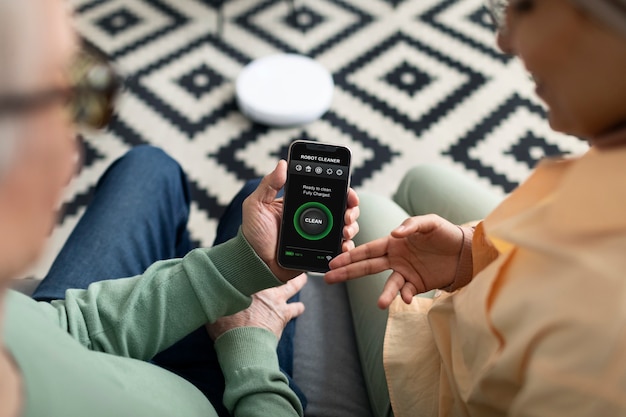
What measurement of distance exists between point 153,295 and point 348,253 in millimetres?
231

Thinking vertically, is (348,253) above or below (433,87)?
above

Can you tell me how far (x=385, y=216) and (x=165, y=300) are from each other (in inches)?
14.3

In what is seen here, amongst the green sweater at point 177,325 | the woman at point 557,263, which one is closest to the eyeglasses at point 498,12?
the woman at point 557,263

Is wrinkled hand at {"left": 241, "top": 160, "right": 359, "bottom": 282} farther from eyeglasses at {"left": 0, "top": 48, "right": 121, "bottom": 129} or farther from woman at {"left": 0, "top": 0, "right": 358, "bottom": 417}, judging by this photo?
eyeglasses at {"left": 0, "top": 48, "right": 121, "bottom": 129}

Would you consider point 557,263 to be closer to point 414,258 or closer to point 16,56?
point 414,258

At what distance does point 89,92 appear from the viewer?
36 cm

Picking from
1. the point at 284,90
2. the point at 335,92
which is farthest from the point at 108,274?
the point at 335,92

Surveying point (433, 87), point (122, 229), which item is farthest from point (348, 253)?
point (433, 87)

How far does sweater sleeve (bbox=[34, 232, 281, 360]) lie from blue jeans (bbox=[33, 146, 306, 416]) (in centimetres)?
8

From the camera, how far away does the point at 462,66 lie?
1.63 meters

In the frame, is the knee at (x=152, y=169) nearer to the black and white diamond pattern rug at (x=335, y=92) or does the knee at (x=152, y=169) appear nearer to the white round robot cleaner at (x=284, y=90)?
the black and white diamond pattern rug at (x=335, y=92)

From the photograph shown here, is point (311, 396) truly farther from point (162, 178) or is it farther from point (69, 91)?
point (69, 91)

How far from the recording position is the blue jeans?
2.38 ft

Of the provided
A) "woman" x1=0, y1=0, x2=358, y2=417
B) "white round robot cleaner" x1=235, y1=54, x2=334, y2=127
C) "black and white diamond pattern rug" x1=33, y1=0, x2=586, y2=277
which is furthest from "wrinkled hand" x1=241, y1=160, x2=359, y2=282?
"white round robot cleaner" x1=235, y1=54, x2=334, y2=127
